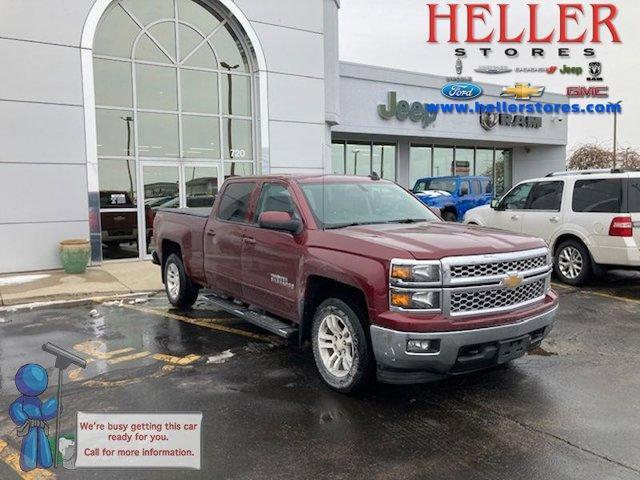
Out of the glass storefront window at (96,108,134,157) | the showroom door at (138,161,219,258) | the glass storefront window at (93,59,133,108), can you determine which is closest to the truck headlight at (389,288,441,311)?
the showroom door at (138,161,219,258)

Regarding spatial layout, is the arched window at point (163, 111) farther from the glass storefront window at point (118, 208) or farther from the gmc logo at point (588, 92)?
the gmc logo at point (588, 92)

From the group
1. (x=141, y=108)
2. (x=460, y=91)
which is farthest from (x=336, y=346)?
(x=460, y=91)

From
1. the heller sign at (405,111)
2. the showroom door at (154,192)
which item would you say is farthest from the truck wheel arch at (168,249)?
the heller sign at (405,111)

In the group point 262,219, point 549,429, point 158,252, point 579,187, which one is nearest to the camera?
point 549,429

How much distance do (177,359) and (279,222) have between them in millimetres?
1872

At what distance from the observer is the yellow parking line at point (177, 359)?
547 cm

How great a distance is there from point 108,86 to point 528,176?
22.0m

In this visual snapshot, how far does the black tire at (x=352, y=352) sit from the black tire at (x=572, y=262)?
617 centimetres

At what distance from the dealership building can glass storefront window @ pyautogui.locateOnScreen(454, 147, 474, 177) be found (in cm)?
1095

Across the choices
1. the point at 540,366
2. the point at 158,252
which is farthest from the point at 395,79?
the point at 540,366

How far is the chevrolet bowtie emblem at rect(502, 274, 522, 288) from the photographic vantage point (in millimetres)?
4247

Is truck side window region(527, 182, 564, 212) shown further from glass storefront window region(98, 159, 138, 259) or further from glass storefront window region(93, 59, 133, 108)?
glass storefront window region(93, 59, 133, 108)

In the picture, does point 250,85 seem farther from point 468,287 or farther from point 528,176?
point 528,176

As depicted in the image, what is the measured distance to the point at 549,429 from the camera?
3.92m
